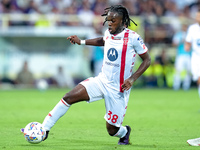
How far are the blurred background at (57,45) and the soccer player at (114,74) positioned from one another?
14.2 meters

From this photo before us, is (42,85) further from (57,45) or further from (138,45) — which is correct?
(138,45)

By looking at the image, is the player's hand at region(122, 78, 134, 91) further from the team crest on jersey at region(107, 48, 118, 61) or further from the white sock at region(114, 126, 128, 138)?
the white sock at region(114, 126, 128, 138)

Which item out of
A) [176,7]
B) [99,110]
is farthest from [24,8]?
[99,110]

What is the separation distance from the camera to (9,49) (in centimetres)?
2402

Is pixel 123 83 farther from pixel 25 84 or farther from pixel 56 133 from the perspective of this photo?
pixel 25 84

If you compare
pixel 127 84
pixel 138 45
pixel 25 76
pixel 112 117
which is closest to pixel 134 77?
pixel 127 84

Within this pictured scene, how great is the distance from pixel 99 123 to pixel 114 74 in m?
3.43

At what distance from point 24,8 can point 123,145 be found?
16664mm

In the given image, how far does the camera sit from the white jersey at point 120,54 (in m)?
8.09

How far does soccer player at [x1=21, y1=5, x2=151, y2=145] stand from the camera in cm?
809

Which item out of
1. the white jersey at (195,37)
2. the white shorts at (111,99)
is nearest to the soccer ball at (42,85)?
the white jersey at (195,37)

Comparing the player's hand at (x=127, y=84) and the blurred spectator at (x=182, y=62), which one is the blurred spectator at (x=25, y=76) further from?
the player's hand at (x=127, y=84)

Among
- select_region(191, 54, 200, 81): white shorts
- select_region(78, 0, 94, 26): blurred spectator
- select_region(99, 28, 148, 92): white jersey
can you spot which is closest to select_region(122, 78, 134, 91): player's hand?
select_region(99, 28, 148, 92): white jersey

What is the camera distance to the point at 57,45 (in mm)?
24297
